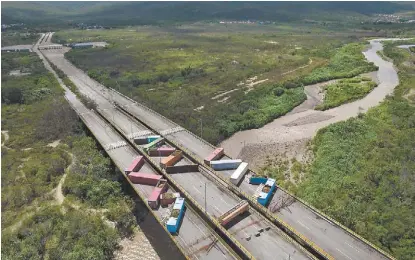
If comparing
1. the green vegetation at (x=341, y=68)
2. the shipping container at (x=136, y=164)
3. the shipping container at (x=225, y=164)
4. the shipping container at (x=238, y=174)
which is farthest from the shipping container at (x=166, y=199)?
the green vegetation at (x=341, y=68)

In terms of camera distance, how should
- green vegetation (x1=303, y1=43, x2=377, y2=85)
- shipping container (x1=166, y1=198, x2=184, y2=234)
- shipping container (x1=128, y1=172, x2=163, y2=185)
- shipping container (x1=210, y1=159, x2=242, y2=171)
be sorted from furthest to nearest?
1. green vegetation (x1=303, y1=43, x2=377, y2=85)
2. shipping container (x1=210, y1=159, x2=242, y2=171)
3. shipping container (x1=128, y1=172, x2=163, y2=185)
4. shipping container (x1=166, y1=198, x2=184, y2=234)

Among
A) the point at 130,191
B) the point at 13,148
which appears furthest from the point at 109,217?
the point at 13,148

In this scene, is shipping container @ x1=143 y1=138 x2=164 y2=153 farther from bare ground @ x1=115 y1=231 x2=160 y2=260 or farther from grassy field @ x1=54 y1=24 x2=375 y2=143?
bare ground @ x1=115 y1=231 x2=160 y2=260

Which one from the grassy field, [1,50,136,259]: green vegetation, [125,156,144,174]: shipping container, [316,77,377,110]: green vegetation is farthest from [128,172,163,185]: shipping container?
[316,77,377,110]: green vegetation

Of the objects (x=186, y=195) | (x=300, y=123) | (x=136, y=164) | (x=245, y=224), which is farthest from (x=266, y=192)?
(x=300, y=123)

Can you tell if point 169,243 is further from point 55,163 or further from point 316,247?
point 55,163
